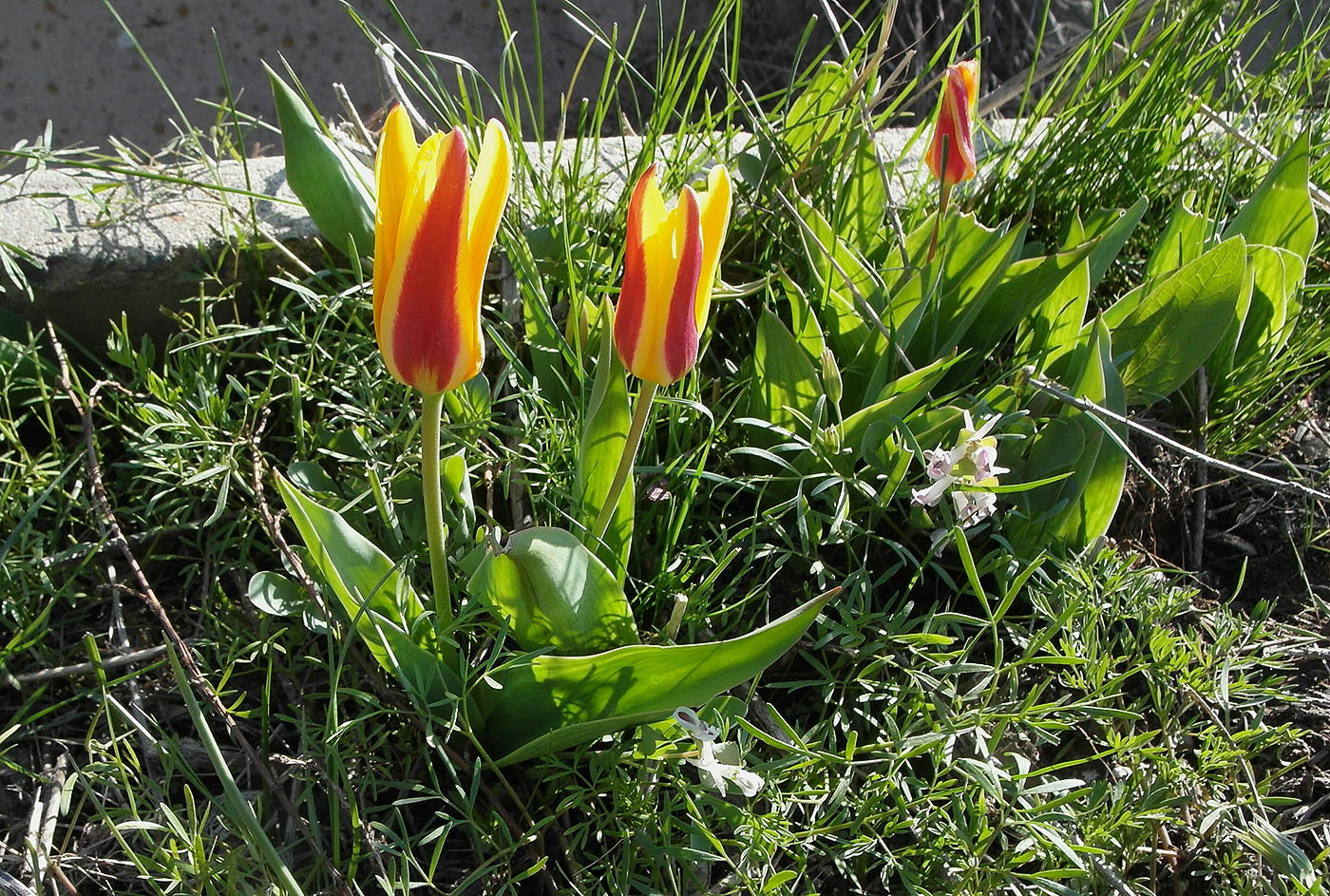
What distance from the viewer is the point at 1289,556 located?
159 centimetres

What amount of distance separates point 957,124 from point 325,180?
81 cm

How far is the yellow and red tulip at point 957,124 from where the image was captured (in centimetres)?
133

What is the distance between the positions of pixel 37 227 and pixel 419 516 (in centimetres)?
82

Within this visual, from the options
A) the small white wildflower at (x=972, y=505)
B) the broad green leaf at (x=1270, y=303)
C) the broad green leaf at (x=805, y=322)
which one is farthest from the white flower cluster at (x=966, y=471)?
the broad green leaf at (x=1270, y=303)

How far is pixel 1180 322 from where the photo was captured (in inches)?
58.0

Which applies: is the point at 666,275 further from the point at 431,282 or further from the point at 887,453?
the point at 887,453

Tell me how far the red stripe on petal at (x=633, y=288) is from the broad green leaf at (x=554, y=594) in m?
0.19

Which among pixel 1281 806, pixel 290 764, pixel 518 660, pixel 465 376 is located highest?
pixel 465 376

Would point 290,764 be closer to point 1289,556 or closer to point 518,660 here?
point 518,660

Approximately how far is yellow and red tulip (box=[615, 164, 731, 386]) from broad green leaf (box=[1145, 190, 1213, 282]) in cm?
91

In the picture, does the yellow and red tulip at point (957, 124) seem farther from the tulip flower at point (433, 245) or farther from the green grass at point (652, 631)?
the tulip flower at point (433, 245)

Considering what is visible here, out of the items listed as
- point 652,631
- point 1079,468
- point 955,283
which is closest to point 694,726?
point 652,631

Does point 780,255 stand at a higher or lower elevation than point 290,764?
higher

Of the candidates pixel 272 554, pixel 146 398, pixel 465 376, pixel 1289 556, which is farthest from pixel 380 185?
pixel 1289 556
